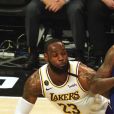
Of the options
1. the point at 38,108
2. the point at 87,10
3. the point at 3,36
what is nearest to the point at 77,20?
the point at 87,10

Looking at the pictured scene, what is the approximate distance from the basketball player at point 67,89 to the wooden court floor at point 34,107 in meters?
0.61

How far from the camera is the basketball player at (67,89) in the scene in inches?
105

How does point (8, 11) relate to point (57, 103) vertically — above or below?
above

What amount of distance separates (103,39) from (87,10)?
0.33 meters

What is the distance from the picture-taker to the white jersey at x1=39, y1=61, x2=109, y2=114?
2.68m

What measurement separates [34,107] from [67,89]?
0.81m

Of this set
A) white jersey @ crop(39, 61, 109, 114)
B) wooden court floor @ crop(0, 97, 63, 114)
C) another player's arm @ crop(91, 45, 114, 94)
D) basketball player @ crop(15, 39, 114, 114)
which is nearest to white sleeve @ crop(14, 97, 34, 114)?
basketball player @ crop(15, 39, 114, 114)

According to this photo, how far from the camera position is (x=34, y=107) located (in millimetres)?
3434

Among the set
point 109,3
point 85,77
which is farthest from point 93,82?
point 109,3

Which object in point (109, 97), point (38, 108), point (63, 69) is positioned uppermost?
point (63, 69)

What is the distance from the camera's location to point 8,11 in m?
4.52

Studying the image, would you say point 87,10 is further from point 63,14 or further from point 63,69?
point 63,69

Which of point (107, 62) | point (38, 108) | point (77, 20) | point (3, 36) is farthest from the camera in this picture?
point (3, 36)

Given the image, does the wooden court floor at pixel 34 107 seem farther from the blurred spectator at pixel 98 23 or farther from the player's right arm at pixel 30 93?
the blurred spectator at pixel 98 23
